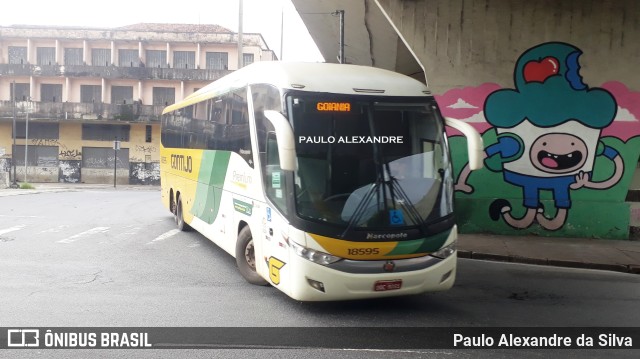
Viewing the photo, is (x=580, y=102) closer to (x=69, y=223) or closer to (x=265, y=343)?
(x=265, y=343)

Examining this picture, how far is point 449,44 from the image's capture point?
14.0m

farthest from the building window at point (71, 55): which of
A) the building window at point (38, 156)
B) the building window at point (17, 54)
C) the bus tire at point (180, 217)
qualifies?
the bus tire at point (180, 217)

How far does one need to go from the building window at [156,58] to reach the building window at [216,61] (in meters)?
3.83

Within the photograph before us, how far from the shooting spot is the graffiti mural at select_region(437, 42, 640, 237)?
1357 cm

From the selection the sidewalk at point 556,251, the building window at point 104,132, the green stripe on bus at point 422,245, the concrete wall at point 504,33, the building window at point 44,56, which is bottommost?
the sidewalk at point 556,251

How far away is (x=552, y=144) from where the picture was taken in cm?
1369

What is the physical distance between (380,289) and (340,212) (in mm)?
1056

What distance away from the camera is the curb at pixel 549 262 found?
10645 mm

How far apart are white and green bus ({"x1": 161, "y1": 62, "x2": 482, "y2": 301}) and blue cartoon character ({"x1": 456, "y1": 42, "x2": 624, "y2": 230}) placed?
670 centimetres

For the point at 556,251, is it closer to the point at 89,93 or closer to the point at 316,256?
the point at 316,256

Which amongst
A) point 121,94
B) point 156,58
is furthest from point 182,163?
point 156,58

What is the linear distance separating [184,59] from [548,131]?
40009 millimetres

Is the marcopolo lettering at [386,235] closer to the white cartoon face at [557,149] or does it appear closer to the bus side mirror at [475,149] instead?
the bus side mirror at [475,149]

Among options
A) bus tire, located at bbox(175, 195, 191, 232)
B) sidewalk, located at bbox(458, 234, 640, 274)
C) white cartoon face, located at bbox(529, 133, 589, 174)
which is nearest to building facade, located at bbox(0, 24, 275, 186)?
bus tire, located at bbox(175, 195, 191, 232)
